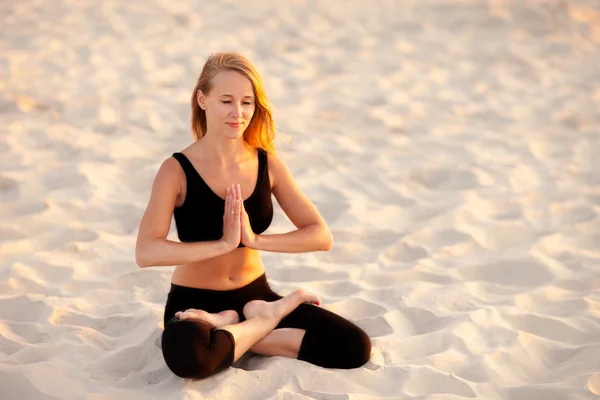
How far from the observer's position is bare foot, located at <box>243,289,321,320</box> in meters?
2.98

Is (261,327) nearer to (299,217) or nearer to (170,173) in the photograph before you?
(299,217)

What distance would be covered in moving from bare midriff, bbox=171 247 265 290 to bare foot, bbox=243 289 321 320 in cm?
11

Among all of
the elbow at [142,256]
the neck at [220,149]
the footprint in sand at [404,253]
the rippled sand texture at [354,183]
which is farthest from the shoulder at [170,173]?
the footprint in sand at [404,253]

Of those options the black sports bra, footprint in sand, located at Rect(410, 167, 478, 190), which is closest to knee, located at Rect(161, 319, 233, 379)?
the black sports bra

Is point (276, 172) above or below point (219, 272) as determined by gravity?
above

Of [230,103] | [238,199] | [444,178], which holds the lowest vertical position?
[444,178]

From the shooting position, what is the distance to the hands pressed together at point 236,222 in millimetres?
2801

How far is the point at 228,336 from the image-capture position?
278cm

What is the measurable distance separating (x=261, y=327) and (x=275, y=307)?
4.5 inches

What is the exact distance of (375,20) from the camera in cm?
728

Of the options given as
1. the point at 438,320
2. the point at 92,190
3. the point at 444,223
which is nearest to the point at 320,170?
the point at 444,223

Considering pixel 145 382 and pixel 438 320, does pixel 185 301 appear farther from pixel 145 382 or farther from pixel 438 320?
pixel 438 320

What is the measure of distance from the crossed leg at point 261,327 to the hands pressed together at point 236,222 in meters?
0.28

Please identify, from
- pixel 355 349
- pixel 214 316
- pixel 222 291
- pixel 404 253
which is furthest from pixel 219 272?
pixel 404 253
